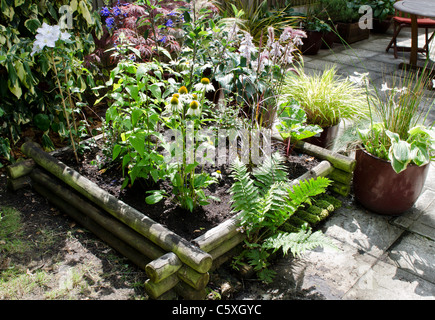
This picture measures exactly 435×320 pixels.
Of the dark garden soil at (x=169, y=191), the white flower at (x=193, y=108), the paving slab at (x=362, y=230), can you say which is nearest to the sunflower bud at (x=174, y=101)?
the white flower at (x=193, y=108)

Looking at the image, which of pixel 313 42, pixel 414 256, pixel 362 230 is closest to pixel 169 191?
pixel 362 230

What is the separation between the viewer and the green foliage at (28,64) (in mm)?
3101

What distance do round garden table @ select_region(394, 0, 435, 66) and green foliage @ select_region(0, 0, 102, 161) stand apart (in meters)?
4.10

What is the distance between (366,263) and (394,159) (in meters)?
0.73

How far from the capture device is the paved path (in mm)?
2469

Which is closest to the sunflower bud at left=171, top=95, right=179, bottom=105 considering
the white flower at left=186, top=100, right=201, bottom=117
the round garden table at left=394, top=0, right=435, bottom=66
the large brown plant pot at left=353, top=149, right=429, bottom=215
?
the white flower at left=186, top=100, right=201, bottom=117

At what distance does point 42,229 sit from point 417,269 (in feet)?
8.24

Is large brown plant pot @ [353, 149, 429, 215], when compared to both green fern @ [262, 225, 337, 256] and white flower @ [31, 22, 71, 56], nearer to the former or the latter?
green fern @ [262, 225, 337, 256]

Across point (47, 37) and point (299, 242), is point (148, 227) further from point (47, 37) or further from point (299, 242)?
point (47, 37)

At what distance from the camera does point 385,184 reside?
3.06 metres

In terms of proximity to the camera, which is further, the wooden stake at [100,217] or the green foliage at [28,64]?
the green foliage at [28,64]

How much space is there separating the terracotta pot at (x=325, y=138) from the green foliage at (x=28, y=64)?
2.02 metres

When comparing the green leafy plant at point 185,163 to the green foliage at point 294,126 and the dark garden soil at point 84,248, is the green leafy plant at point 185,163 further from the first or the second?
the green foliage at point 294,126

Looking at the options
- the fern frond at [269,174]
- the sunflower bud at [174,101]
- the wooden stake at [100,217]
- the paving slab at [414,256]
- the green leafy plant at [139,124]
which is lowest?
the paving slab at [414,256]
